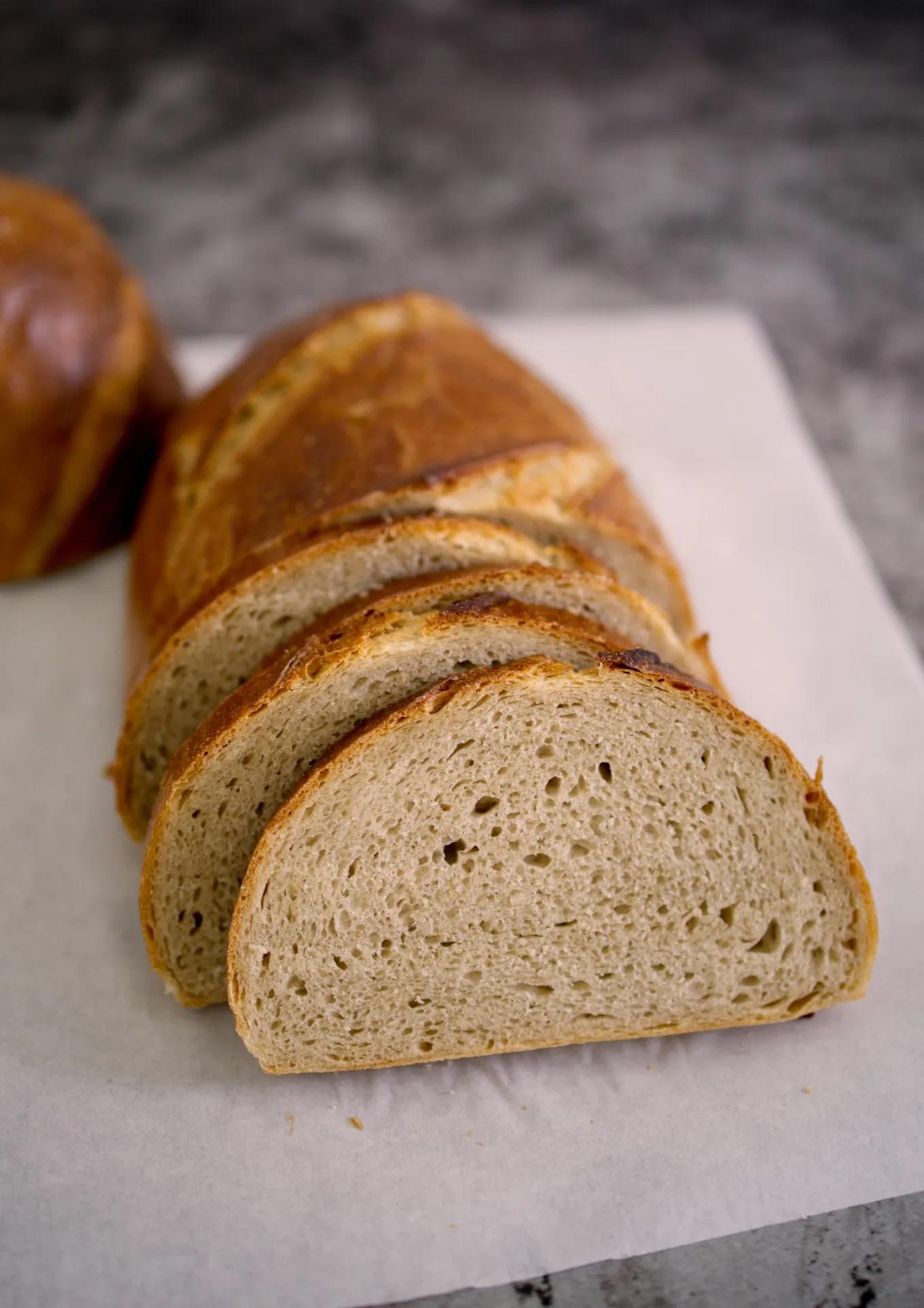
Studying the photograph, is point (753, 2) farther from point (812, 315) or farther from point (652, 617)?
point (652, 617)

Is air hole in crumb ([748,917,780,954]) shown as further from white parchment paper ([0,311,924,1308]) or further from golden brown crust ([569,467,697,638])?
golden brown crust ([569,467,697,638])

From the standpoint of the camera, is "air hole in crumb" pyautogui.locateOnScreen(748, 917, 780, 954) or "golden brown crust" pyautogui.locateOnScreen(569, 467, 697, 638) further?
"golden brown crust" pyautogui.locateOnScreen(569, 467, 697, 638)

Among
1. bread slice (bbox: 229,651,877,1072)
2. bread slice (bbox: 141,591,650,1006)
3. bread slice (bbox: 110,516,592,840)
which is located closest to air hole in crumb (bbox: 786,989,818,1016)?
bread slice (bbox: 229,651,877,1072)

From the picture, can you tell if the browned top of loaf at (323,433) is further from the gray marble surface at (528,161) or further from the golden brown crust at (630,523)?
the gray marble surface at (528,161)

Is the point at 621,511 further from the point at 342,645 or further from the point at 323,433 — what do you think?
the point at 342,645

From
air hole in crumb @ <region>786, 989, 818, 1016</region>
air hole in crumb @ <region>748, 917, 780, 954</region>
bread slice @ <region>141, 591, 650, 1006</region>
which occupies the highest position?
bread slice @ <region>141, 591, 650, 1006</region>

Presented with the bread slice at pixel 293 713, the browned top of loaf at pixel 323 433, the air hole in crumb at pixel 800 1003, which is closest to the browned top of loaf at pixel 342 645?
the bread slice at pixel 293 713
